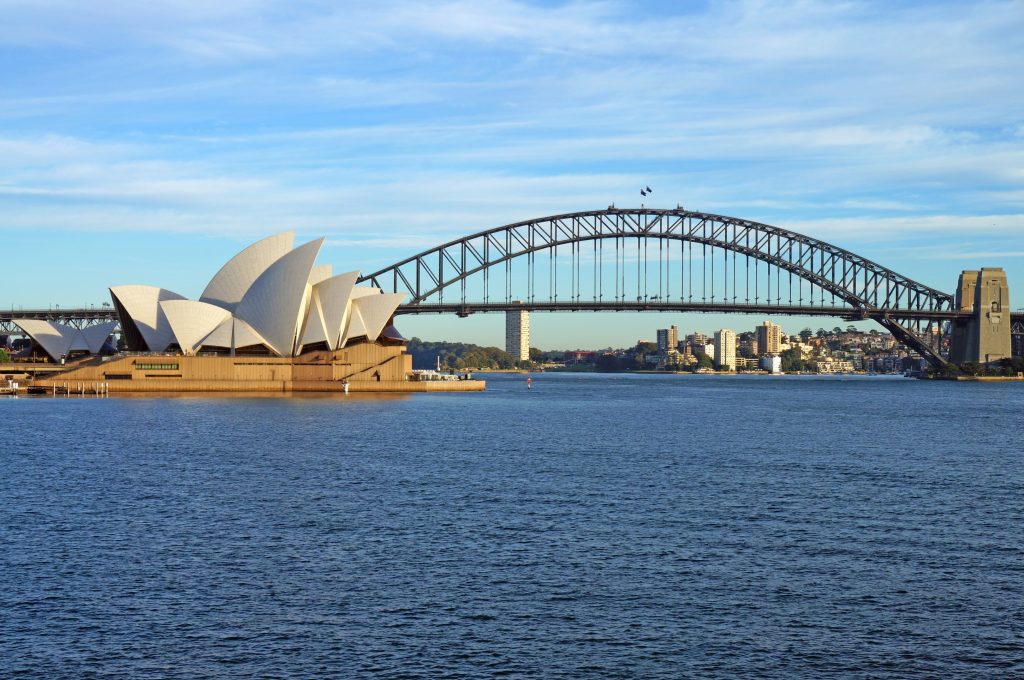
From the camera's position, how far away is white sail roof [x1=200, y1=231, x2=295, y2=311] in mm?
94625

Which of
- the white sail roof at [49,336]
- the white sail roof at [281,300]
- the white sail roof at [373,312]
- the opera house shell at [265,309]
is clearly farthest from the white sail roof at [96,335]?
the white sail roof at [373,312]

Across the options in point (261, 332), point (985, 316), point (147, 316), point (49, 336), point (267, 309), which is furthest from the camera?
point (985, 316)

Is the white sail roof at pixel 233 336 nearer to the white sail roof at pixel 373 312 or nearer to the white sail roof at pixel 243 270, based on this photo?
the white sail roof at pixel 243 270

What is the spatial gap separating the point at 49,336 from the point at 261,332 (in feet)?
111

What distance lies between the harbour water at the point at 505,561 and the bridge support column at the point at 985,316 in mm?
111053

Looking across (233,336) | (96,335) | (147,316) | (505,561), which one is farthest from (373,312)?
(505,561)

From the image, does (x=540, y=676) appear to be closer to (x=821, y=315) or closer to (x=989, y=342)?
(x=821, y=315)

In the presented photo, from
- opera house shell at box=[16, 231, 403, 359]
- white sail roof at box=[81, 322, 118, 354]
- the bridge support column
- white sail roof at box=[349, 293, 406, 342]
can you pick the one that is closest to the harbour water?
opera house shell at box=[16, 231, 403, 359]

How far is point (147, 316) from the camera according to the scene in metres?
99.1

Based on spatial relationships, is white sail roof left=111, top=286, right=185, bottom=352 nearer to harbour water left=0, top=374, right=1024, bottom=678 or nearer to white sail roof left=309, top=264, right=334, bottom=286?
white sail roof left=309, top=264, right=334, bottom=286

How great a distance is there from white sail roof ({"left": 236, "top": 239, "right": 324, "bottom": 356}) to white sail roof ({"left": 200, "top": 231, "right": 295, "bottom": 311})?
2130 millimetres

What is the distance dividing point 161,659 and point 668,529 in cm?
1305

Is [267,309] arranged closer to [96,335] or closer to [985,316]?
[96,335]

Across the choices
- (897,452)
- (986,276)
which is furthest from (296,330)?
(986,276)
